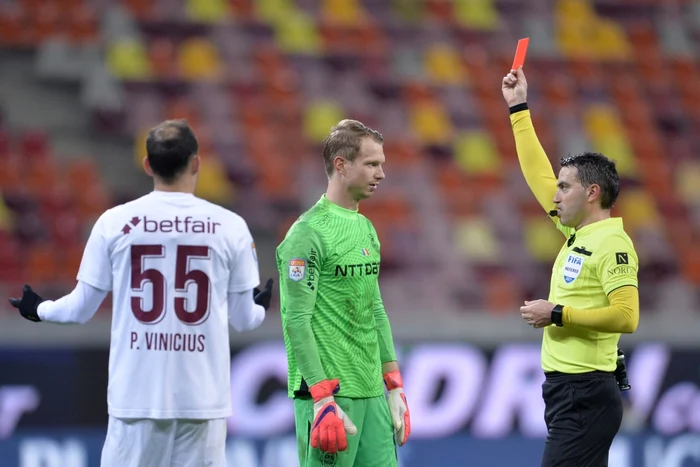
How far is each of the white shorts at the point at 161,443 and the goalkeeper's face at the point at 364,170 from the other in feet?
3.41

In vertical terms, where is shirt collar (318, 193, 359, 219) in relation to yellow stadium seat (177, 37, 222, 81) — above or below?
below

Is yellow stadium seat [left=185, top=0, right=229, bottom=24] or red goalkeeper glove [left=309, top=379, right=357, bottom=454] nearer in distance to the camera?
red goalkeeper glove [left=309, top=379, right=357, bottom=454]

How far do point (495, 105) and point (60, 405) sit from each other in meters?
7.09

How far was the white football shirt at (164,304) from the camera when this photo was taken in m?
3.94

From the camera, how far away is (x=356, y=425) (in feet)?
13.0

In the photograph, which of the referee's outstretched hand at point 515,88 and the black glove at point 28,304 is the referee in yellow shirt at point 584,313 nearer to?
the referee's outstretched hand at point 515,88

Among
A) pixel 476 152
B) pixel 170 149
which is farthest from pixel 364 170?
pixel 476 152

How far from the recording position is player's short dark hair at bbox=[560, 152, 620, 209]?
166 inches

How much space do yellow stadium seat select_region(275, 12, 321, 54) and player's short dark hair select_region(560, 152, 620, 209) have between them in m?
7.91

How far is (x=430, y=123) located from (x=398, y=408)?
25.8 ft

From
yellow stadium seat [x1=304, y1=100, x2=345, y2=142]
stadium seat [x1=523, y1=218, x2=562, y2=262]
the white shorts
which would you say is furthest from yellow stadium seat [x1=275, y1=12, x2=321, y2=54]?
the white shorts

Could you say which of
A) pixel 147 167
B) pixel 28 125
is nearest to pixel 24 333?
pixel 147 167

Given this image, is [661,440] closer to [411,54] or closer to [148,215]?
[148,215]

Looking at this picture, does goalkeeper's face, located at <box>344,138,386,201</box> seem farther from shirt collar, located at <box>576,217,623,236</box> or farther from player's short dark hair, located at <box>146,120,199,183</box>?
shirt collar, located at <box>576,217,623,236</box>
